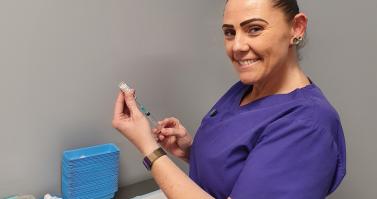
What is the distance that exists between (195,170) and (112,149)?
0.33 meters

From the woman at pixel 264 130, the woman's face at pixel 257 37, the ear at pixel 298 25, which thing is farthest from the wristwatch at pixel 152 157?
the ear at pixel 298 25

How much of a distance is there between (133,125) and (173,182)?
0.60 feet

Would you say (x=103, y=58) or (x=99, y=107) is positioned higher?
(x=103, y=58)

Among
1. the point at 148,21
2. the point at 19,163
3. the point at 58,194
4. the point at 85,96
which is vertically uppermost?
the point at 148,21

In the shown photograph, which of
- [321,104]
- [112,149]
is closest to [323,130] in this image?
[321,104]

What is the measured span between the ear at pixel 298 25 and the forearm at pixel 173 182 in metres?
0.39

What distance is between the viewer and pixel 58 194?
3.59 ft

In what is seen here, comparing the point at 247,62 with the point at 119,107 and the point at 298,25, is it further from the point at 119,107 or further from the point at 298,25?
the point at 119,107

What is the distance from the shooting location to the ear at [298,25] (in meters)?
0.79

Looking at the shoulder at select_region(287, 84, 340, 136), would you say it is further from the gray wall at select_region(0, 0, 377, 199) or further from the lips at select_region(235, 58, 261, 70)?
the gray wall at select_region(0, 0, 377, 199)

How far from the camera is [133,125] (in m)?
0.84

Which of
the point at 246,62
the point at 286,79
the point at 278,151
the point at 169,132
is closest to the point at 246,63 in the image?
the point at 246,62

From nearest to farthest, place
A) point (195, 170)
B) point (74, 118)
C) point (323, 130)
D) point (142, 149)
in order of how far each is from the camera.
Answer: point (323, 130), point (142, 149), point (195, 170), point (74, 118)

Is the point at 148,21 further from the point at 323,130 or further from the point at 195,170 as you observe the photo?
the point at 323,130
